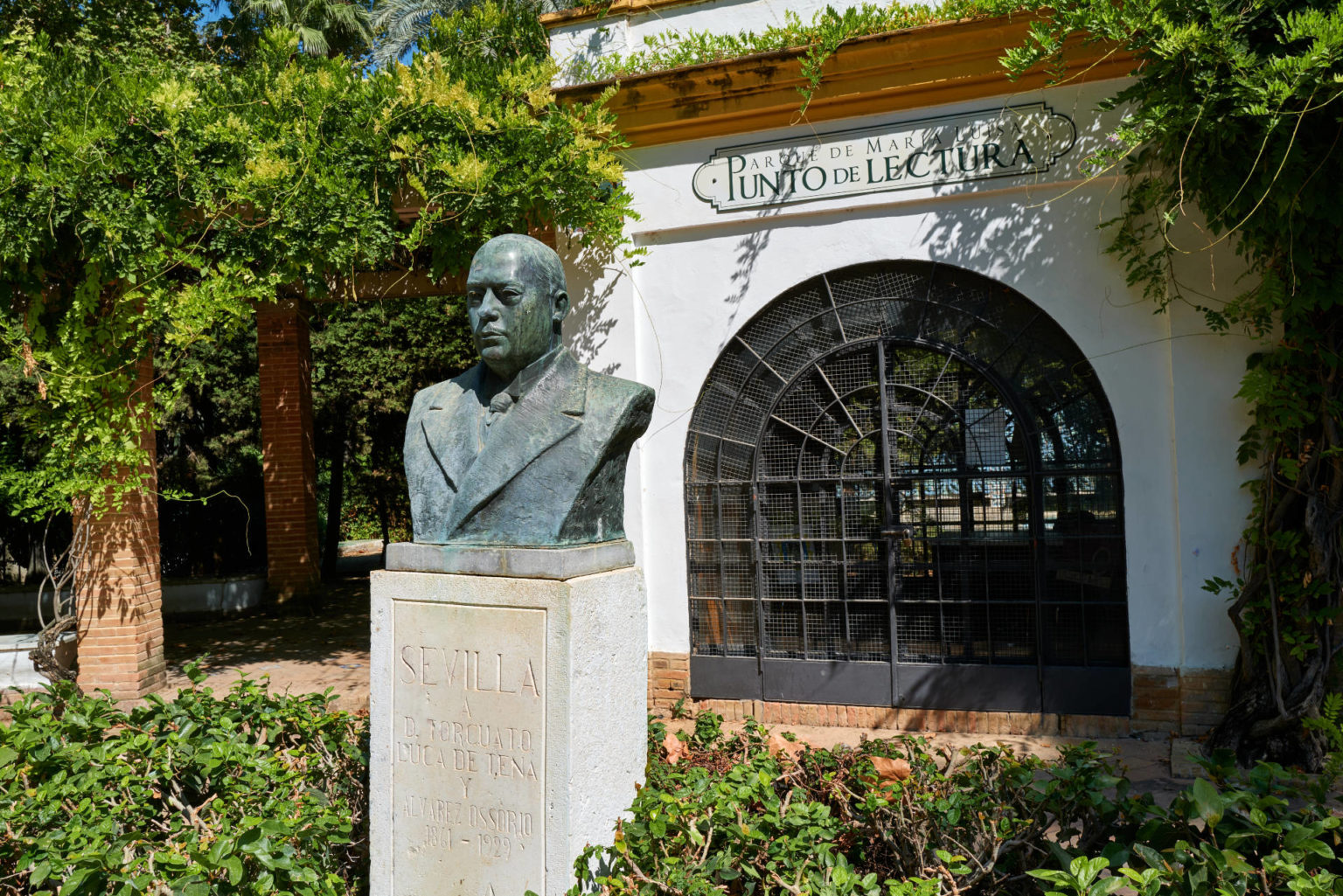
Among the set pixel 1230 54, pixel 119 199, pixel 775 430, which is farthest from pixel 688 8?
pixel 119 199

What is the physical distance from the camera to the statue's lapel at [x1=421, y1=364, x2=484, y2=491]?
9.52 ft

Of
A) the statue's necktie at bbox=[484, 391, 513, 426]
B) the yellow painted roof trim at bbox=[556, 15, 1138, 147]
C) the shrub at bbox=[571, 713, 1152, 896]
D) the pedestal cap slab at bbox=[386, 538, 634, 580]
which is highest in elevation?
the yellow painted roof trim at bbox=[556, 15, 1138, 147]

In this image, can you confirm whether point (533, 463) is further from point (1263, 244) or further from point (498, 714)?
point (1263, 244)

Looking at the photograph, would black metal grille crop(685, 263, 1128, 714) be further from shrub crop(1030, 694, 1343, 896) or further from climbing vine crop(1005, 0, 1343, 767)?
shrub crop(1030, 694, 1343, 896)

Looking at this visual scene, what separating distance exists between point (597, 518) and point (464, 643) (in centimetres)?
58

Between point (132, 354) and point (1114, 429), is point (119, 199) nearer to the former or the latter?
point (132, 354)

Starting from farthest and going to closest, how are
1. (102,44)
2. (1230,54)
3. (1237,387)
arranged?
(102,44), (1237,387), (1230,54)

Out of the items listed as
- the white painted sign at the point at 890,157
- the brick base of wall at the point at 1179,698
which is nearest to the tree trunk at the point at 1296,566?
the brick base of wall at the point at 1179,698

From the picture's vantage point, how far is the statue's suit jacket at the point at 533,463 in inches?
110

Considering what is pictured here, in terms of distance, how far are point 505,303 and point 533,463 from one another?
1.66ft

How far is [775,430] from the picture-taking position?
5.96m

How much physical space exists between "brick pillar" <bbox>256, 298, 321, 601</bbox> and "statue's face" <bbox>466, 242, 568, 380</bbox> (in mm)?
8440

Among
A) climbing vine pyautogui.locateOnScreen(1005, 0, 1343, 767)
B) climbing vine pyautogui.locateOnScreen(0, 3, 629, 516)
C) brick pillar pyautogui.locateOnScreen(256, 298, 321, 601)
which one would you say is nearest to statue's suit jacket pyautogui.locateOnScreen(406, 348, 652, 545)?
climbing vine pyautogui.locateOnScreen(0, 3, 629, 516)

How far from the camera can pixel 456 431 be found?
2.95 meters
